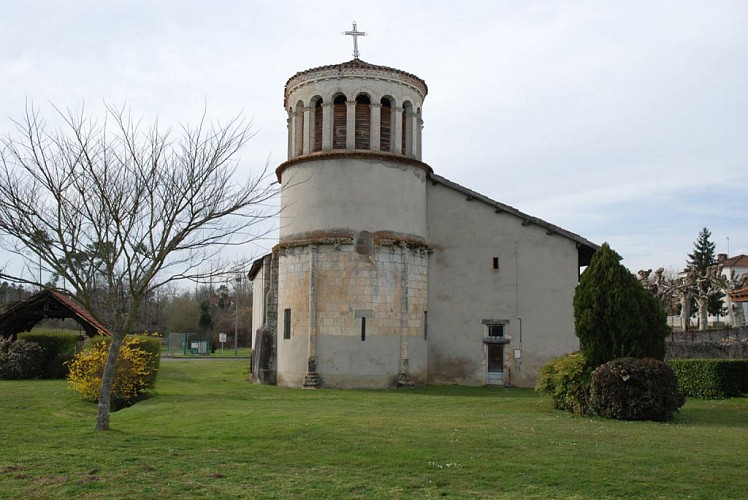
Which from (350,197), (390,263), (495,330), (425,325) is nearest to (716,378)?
(495,330)

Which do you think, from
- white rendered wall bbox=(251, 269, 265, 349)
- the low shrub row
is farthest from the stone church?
the low shrub row

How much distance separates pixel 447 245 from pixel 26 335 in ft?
56.7

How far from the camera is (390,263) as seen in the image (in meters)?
26.6

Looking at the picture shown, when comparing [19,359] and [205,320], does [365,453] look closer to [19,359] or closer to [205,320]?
[19,359]

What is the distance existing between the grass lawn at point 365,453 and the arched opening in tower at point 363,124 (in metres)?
11.4

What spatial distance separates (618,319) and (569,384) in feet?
6.30

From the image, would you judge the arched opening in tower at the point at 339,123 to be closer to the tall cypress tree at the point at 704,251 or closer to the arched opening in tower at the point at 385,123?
the arched opening in tower at the point at 385,123

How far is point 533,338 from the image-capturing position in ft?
92.0

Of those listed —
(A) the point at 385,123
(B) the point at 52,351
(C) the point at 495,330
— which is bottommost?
(B) the point at 52,351

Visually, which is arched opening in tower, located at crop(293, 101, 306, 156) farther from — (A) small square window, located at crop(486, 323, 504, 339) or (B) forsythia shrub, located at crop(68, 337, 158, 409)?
(B) forsythia shrub, located at crop(68, 337, 158, 409)

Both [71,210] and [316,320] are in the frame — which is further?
[316,320]

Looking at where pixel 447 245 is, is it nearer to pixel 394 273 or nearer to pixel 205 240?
pixel 394 273

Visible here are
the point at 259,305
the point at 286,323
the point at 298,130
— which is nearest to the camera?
the point at 286,323

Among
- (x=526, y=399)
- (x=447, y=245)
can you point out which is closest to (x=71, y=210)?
(x=526, y=399)
